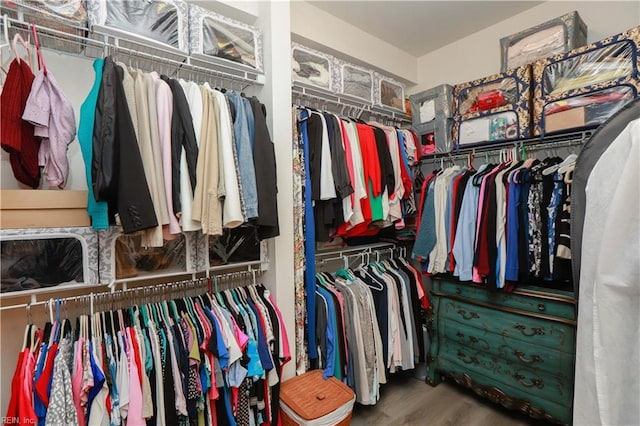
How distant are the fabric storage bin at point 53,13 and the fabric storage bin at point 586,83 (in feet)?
8.14

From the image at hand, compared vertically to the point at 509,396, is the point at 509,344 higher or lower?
higher

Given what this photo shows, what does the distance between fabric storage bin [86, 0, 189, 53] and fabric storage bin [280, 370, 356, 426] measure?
1821 mm

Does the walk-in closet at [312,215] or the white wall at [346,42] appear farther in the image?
the white wall at [346,42]

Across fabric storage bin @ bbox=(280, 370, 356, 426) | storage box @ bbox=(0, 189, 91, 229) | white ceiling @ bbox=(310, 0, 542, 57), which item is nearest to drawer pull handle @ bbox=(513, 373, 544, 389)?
fabric storage bin @ bbox=(280, 370, 356, 426)

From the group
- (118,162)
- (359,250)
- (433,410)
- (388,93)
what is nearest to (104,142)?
(118,162)

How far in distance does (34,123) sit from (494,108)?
2.58m

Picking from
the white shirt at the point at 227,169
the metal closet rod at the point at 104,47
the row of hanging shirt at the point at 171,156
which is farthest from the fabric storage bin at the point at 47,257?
the metal closet rod at the point at 104,47

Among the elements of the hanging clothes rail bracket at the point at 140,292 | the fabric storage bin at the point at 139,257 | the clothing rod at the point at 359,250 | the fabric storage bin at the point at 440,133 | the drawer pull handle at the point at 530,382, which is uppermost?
the fabric storage bin at the point at 440,133

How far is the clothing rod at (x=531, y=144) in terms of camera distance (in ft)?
6.38

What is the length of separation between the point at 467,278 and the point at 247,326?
4.67 ft

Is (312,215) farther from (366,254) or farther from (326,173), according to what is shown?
(366,254)

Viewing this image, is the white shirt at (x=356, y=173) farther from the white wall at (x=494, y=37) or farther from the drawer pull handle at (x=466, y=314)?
the white wall at (x=494, y=37)

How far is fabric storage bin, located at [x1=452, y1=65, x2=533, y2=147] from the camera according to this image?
207cm

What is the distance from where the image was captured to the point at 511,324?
1.93m
